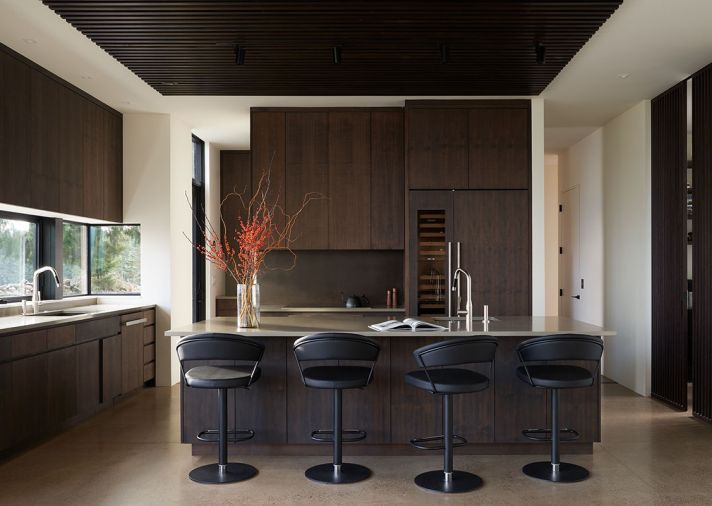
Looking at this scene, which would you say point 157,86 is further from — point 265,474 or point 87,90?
Result: point 265,474

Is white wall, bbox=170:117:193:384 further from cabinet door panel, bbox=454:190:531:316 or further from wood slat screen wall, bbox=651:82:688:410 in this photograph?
wood slat screen wall, bbox=651:82:688:410

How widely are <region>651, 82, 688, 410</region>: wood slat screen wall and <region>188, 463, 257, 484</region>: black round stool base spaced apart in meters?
4.10

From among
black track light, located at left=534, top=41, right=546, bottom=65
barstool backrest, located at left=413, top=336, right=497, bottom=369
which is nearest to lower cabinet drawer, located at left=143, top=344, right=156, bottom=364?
barstool backrest, located at left=413, top=336, right=497, bottom=369

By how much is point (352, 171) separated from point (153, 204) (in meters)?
2.25

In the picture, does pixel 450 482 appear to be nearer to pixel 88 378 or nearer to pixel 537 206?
pixel 88 378

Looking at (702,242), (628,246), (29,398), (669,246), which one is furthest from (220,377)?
(628,246)

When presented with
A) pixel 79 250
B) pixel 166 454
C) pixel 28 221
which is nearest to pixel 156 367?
pixel 79 250

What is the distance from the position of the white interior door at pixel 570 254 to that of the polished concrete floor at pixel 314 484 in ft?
11.4

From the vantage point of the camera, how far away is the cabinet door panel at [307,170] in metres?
7.19

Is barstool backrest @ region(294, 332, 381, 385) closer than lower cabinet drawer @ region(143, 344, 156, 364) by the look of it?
Yes

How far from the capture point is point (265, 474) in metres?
4.29

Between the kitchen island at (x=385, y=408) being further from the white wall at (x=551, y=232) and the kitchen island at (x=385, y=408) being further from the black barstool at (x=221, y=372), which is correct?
the white wall at (x=551, y=232)

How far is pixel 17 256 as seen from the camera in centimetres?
602

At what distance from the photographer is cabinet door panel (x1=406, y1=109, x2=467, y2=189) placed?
22.4 feet
